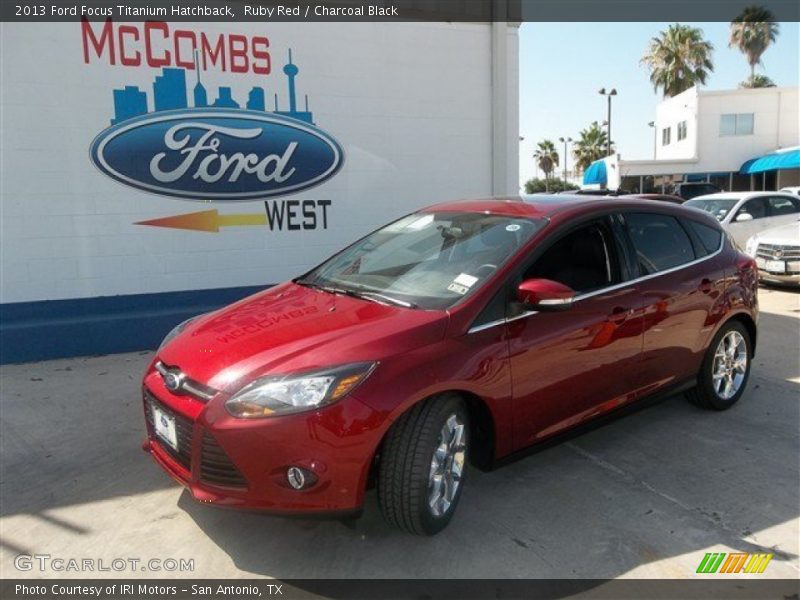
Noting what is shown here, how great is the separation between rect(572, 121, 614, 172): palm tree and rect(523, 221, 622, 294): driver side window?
59271 millimetres

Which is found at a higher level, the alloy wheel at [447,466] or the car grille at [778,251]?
the car grille at [778,251]

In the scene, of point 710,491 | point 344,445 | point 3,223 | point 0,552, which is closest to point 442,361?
point 344,445

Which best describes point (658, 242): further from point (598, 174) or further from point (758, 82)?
point (758, 82)

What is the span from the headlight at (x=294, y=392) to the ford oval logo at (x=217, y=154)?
4721 mm

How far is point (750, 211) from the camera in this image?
1165cm

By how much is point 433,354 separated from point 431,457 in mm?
457

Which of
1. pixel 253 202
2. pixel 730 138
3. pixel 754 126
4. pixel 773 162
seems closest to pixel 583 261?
pixel 253 202

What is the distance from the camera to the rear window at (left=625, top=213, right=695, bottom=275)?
4.01m

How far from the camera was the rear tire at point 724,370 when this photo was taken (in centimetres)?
449

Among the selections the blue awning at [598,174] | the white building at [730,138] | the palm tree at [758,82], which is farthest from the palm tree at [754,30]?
the blue awning at [598,174]

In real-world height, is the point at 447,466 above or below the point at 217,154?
below

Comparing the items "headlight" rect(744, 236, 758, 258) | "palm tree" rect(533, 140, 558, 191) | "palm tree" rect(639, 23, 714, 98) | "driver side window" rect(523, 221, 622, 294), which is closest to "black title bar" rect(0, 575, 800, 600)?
"driver side window" rect(523, 221, 622, 294)

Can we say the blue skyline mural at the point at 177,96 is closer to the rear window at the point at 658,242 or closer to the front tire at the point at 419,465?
the rear window at the point at 658,242

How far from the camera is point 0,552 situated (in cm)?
303
